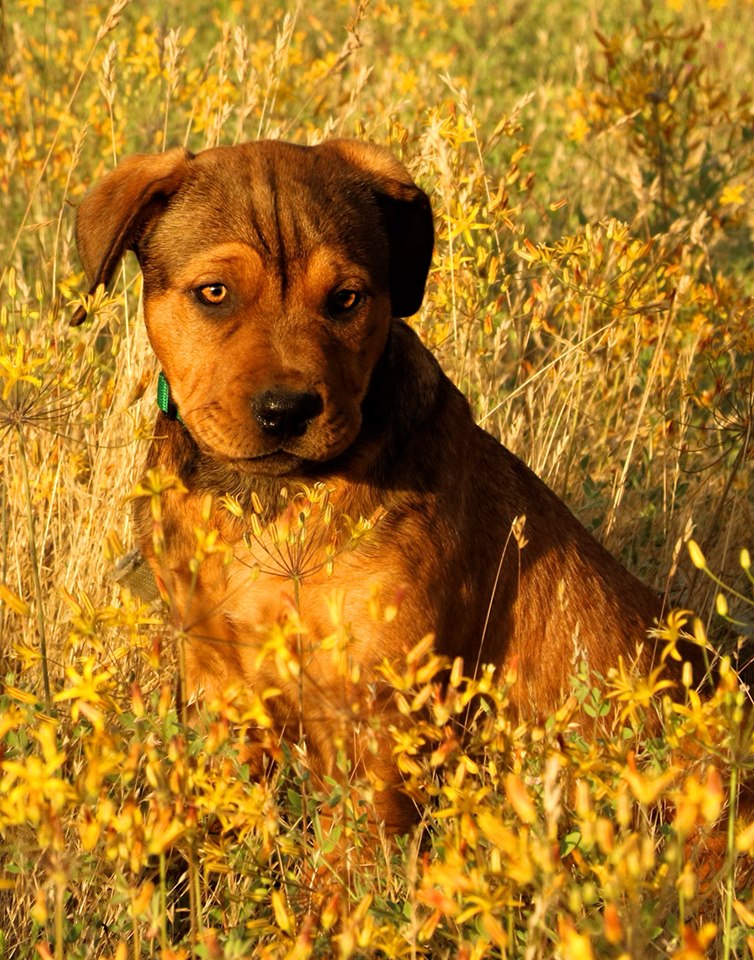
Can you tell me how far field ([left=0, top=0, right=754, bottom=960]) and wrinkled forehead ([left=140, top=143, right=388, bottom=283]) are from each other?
35cm

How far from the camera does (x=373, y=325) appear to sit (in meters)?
3.42

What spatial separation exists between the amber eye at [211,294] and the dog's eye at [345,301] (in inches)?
11.3

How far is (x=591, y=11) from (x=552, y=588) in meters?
8.45

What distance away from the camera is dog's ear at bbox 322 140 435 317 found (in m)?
3.67

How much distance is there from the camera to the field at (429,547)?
203 centimetres

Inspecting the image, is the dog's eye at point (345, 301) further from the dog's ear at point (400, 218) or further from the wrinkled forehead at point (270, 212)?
the dog's ear at point (400, 218)

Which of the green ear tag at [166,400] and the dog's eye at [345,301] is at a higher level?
the dog's eye at [345,301]

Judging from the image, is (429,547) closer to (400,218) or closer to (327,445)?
(327,445)

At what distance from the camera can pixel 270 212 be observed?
10.7 feet

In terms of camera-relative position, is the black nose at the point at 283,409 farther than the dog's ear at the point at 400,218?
No

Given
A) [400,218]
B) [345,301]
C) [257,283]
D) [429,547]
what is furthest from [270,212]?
[429,547]

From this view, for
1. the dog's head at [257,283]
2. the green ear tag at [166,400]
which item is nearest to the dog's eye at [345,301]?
the dog's head at [257,283]

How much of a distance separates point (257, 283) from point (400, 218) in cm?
64

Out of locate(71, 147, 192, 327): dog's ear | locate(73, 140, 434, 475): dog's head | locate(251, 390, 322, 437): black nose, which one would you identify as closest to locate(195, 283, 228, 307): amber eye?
locate(73, 140, 434, 475): dog's head
